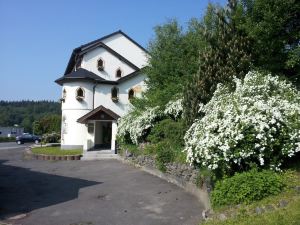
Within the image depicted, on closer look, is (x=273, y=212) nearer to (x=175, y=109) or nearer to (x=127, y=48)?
(x=175, y=109)

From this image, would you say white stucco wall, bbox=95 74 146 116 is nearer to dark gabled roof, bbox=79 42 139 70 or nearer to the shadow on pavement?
dark gabled roof, bbox=79 42 139 70

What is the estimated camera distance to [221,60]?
53.2 feet

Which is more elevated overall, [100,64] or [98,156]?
[100,64]

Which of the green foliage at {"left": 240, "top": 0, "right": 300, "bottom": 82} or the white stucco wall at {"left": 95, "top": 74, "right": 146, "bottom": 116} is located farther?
the white stucco wall at {"left": 95, "top": 74, "right": 146, "bottom": 116}

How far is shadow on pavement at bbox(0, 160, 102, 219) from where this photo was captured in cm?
1324

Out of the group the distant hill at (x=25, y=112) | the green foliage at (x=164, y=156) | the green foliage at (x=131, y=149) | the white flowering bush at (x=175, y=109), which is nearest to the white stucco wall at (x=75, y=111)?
the green foliage at (x=131, y=149)

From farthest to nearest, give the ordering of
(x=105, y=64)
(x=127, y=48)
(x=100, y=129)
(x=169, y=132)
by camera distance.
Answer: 1. (x=127, y=48)
2. (x=105, y=64)
3. (x=100, y=129)
4. (x=169, y=132)

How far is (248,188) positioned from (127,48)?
34.5 meters

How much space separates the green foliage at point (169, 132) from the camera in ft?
58.4

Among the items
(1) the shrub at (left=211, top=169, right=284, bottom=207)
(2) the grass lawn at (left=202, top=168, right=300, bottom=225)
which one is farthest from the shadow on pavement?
(2) the grass lawn at (left=202, top=168, right=300, bottom=225)

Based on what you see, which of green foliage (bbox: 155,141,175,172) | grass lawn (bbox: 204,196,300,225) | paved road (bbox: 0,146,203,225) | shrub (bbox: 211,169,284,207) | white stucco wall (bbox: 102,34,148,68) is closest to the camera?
grass lawn (bbox: 204,196,300,225)

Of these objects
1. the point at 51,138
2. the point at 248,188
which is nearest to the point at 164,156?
the point at 248,188

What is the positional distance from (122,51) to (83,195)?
94.2 feet

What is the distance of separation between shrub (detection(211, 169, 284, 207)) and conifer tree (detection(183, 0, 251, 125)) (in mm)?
6495
